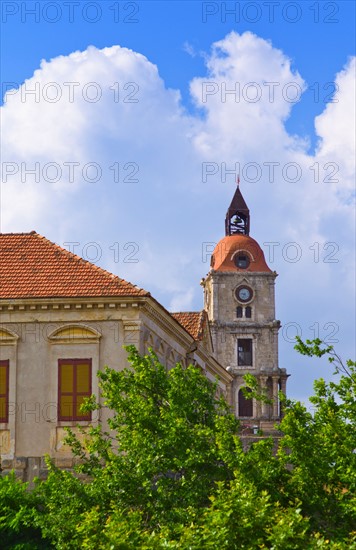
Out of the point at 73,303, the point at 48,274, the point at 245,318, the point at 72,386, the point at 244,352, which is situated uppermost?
the point at 245,318

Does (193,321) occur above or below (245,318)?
below

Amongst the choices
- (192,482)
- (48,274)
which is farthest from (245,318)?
(192,482)

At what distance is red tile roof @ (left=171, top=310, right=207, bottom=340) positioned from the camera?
46875 mm

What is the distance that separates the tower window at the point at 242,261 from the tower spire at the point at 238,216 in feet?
21.8

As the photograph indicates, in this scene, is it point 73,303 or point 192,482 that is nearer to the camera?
point 192,482

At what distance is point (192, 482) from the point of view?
1132 inches

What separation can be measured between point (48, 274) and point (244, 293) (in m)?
72.7

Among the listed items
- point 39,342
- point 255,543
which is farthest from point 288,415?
point 39,342

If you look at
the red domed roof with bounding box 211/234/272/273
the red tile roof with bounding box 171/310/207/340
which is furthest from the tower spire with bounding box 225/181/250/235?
the red tile roof with bounding box 171/310/207/340

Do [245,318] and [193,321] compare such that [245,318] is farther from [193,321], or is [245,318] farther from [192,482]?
[192,482]

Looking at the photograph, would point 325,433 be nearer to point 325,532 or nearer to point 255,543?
point 325,532

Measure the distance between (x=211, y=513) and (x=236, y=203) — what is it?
3853 inches

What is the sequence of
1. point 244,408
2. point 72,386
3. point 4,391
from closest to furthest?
1. point 72,386
2. point 4,391
3. point 244,408

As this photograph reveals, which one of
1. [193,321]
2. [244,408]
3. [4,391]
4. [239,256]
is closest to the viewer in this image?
[4,391]
